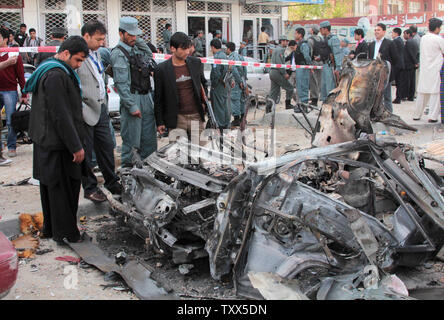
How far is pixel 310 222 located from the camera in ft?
11.0

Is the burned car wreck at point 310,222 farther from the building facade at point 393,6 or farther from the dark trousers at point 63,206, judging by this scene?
the building facade at point 393,6

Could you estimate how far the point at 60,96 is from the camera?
177 inches

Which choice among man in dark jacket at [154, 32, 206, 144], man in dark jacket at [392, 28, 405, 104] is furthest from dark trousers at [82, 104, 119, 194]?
man in dark jacket at [392, 28, 405, 104]

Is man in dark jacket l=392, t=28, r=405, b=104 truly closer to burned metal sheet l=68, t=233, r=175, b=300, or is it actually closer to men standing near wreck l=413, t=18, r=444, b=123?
men standing near wreck l=413, t=18, r=444, b=123

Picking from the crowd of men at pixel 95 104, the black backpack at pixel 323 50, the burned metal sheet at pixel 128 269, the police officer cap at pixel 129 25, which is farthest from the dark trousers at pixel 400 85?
the burned metal sheet at pixel 128 269

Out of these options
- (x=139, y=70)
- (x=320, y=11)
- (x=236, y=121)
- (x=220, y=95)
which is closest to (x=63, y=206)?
(x=139, y=70)

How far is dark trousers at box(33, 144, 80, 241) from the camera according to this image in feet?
15.4

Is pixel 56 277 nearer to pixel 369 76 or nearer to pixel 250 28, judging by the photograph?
pixel 369 76

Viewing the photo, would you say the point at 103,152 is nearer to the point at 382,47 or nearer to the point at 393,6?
the point at 382,47

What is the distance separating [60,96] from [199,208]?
1745 mm

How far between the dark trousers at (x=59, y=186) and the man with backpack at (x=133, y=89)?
92 cm
